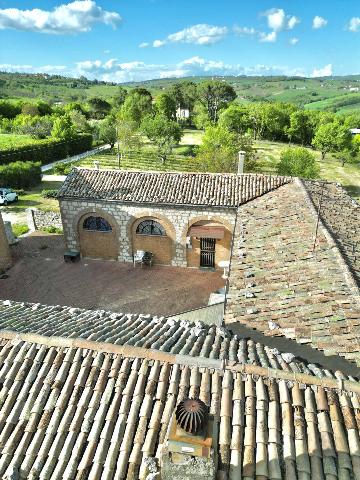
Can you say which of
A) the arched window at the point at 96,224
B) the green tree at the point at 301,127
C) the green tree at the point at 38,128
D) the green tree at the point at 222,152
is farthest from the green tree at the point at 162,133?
the green tree at the point at 301,127

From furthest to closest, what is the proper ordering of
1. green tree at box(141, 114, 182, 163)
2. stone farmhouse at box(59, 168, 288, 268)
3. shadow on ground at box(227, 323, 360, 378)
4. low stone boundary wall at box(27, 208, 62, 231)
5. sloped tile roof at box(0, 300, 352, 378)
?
green tree at box(141, 114, 182, 163), low stone boundary wall at box(27, 208, 62, 231), stone farmhouse at box(59, 168, 288, 268), shadow on ground at box(227, 323, 360, 378), sloped tile roof at box(0, 300, 352, 378)

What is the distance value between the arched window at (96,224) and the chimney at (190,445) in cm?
1716

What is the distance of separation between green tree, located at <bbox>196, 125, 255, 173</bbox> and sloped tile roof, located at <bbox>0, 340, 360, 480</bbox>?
2685 cm

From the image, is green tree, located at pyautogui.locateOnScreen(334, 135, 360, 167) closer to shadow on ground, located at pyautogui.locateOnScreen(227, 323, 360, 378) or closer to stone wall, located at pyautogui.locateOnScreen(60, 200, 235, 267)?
stone wall, located at pyautogui.locateOnScreen(60, 200, 235, 267)

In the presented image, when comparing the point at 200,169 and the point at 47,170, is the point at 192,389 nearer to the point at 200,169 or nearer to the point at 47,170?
the point at 200,169

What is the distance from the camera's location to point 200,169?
3212 centimetres

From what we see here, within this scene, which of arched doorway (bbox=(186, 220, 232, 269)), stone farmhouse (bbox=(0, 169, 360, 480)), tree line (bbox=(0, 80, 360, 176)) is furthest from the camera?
tree line (bbox=(0, 80, 360, 176))

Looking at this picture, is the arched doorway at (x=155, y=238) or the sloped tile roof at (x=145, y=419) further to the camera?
the arched doorway at (x=155, y=238)

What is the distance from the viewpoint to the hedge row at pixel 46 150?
44188mm

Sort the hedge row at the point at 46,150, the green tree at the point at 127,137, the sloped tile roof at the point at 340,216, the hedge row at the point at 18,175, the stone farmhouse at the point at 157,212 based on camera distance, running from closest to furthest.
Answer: the sloped tile roof at the point at 340,216, the stone farmhouse at the point at 157,212, the hedge row at the point at 18,175, the hedge row at the point at 46,150, the green tree at the point at 127,137

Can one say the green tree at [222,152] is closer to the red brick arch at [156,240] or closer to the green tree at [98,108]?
the red brick arch at [156,240]

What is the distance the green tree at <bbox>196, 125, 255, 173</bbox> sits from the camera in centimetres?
3121

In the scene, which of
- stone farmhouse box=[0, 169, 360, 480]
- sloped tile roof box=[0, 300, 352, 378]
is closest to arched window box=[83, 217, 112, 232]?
stone farmhouse box=[0, 169, 360, 480]

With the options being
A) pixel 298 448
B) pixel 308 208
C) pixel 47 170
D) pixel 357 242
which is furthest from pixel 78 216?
pixel 47 170
